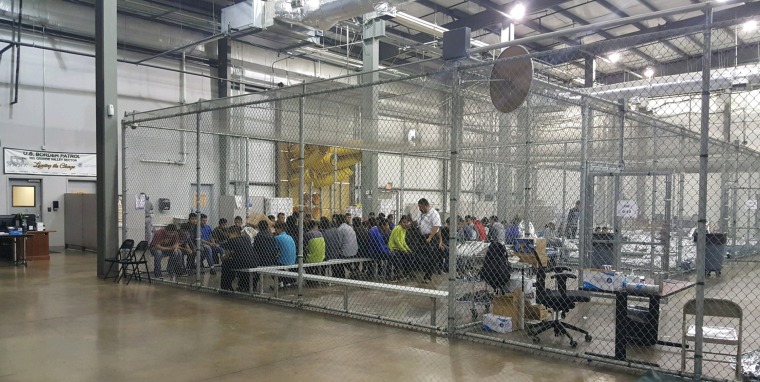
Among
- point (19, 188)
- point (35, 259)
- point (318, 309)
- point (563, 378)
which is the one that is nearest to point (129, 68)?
point (19, 188)

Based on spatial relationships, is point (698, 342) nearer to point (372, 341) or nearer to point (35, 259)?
point (372, 341)

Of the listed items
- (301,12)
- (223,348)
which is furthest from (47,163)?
(223,348)

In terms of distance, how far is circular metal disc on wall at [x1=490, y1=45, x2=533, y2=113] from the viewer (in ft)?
17.8

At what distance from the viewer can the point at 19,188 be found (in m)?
14.9

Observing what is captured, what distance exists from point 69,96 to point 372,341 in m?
13.6

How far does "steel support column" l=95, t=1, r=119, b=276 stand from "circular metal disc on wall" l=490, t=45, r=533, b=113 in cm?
757

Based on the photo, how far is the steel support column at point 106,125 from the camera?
10.2 meters

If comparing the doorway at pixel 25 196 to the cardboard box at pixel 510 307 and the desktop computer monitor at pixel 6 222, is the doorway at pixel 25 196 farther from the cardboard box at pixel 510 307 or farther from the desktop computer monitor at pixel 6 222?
the cardboard box at pixel 510 307

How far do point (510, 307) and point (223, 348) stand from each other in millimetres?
3197

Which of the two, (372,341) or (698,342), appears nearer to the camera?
(698,342)

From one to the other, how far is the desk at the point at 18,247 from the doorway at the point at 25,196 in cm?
225

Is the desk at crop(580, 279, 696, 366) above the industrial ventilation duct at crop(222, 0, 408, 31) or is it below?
below

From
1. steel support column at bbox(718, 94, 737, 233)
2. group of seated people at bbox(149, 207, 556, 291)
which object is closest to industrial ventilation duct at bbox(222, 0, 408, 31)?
group of seated people at bbox(149, 207, 556, 291)

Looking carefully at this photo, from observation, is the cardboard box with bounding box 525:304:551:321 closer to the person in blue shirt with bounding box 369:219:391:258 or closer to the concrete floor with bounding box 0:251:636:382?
the concrete floor with bounding box 0:251:636:382
